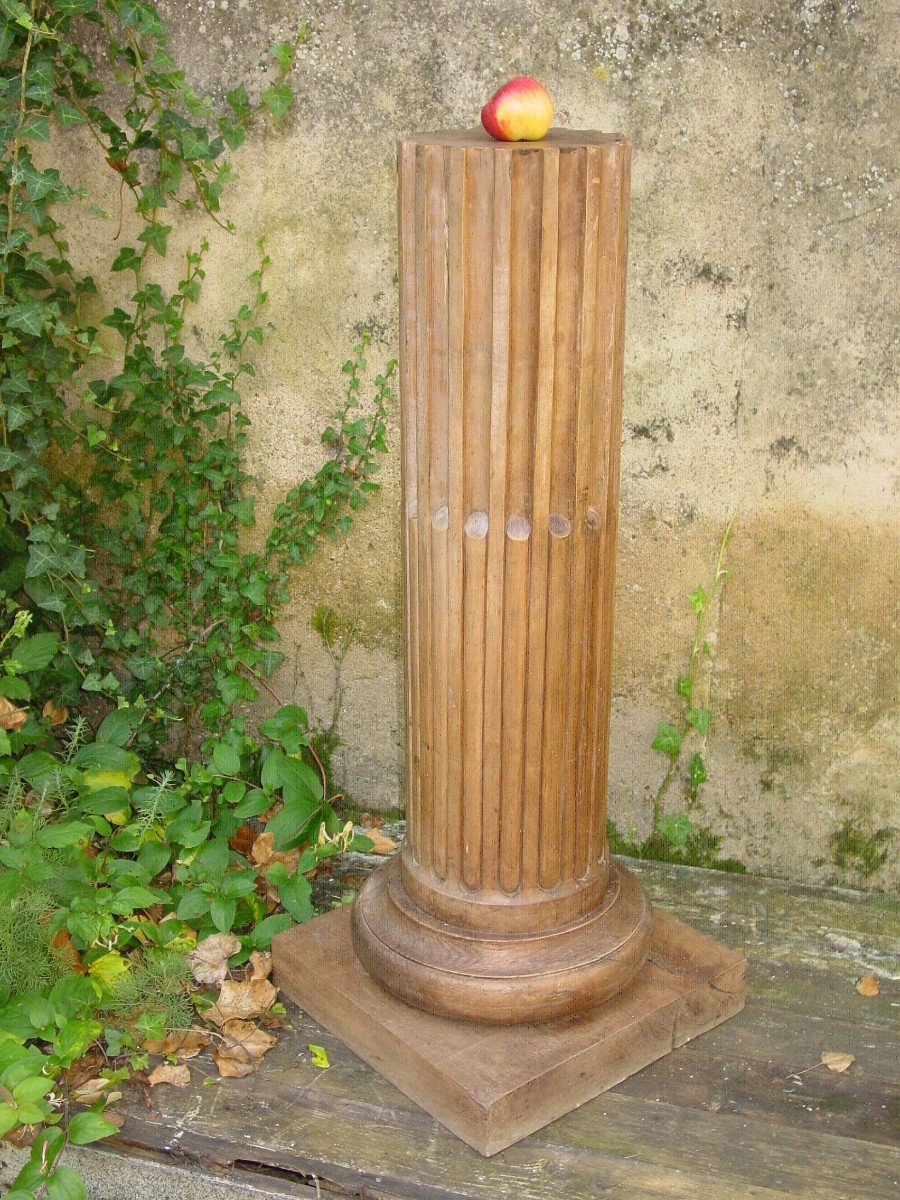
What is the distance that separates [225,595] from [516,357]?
5.19ft

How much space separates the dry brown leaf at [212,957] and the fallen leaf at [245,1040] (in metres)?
0.21

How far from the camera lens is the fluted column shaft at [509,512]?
2504 mm

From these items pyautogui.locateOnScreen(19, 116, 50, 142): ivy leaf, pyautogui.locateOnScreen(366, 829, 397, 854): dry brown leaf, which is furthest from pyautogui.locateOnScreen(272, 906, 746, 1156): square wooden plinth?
pyautogui.locateOnScreen(19, 116, 50, 142): ivy leaf

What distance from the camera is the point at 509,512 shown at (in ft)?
8.75

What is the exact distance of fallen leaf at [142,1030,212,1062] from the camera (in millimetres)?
3002

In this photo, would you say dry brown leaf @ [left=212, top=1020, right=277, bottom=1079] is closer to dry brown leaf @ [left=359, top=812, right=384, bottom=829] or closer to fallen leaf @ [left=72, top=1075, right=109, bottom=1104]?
fallen leaf @ [left=72, top=1075, right=109, bottom=1104]

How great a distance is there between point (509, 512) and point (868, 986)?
1619mm

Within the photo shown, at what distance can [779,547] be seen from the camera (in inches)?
140

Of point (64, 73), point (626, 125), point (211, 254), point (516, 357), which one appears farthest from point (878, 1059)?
point (64, 73)

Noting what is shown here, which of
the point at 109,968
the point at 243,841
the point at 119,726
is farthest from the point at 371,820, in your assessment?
the point at 109,968

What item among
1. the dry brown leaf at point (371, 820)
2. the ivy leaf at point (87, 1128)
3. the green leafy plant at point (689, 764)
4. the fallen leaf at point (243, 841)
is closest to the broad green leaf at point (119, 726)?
the fallen leaf at point (243, 841)

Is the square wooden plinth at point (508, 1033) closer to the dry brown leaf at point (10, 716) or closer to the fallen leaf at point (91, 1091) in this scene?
the fallen leaf at point (91, 1091)

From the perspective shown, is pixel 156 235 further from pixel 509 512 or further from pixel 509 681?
pixel 509 681

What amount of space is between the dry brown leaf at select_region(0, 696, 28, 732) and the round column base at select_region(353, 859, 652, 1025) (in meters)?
1.28
